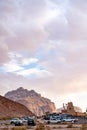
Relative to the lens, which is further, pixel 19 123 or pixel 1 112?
pixel 1 112

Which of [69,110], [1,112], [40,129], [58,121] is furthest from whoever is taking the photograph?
[1,112]

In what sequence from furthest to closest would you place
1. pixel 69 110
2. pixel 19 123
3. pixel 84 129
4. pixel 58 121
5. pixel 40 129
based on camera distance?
pixel 69 110 → pixel 58 121 → pixel 19 123 → pixel 40 129 → pixel 84 129

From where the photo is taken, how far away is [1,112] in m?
200

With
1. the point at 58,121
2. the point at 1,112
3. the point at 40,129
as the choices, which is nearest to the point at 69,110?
the point at 1,112

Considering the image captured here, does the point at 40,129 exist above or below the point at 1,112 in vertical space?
below

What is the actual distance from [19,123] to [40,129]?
29884mm

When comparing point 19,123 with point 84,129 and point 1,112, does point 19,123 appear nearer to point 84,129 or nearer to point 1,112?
point 84,129

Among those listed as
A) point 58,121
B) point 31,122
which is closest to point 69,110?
point 58,121

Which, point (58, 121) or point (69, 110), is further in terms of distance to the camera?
point (69, 110)

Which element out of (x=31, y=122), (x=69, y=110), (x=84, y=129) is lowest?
(x=84, y=129)

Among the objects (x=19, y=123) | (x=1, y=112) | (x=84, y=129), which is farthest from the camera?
(x=1, y=112)

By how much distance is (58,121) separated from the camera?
9138 cm

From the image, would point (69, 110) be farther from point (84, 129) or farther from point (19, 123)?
point (84, 129)

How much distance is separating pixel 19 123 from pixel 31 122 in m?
2.52
